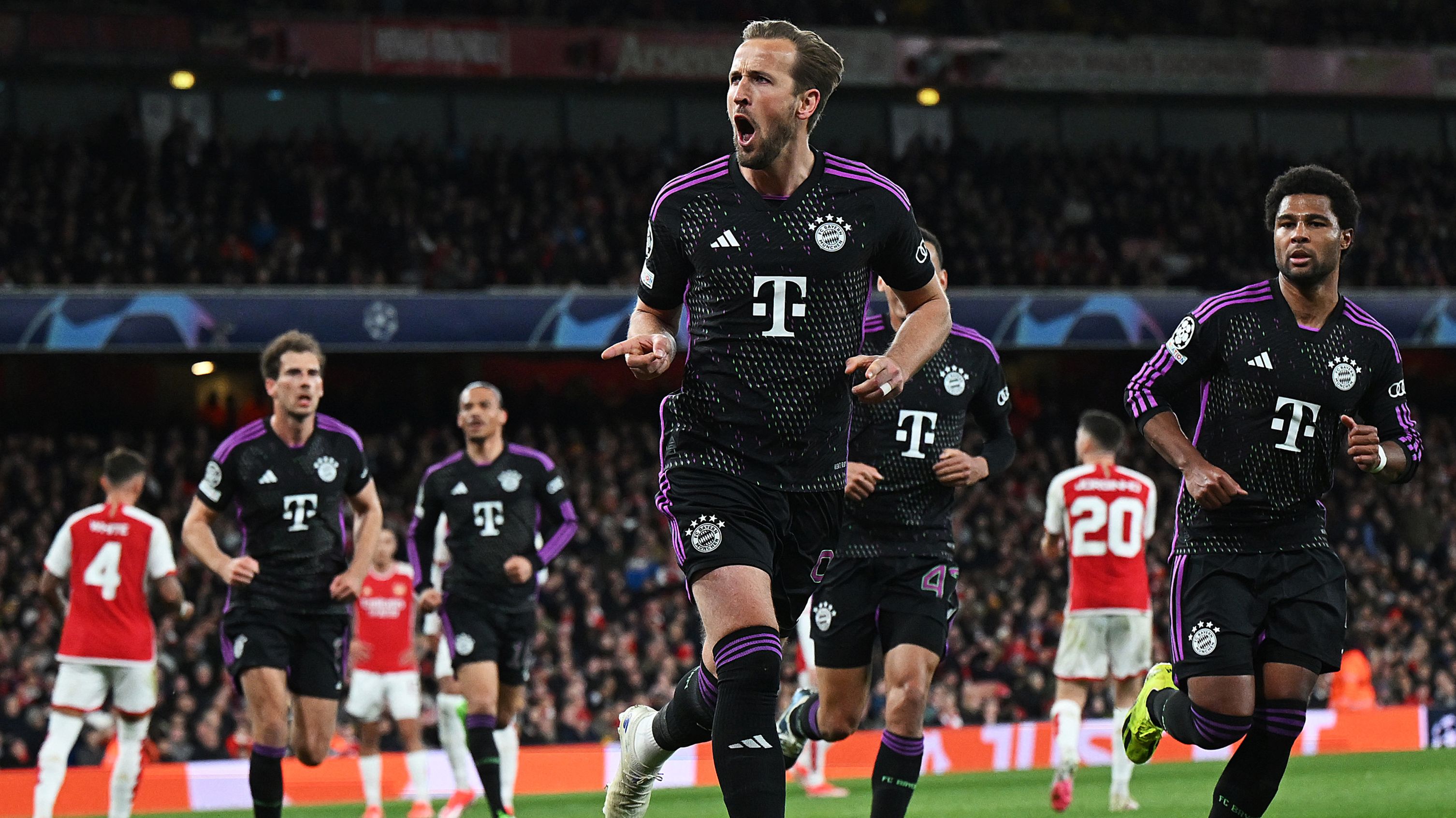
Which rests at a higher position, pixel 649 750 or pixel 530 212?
pixel 530 212

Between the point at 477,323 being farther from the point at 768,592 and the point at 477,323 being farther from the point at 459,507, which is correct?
the point at 768,592

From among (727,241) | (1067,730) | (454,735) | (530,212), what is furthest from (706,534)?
(530,212)

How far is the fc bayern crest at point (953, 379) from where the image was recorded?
27.6 ft

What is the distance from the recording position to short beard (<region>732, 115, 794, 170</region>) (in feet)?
18.2

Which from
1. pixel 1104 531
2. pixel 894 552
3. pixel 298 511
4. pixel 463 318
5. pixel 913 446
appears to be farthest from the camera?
pixel 463 318

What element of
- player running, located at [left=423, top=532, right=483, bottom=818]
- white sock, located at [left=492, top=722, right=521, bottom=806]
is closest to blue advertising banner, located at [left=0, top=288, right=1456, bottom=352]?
player running, located at [left=423, top=532, right=483, bottom=818]

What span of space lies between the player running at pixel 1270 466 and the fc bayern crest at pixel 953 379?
164cm

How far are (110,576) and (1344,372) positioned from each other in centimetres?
838

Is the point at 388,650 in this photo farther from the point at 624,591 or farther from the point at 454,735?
the point at 624,591

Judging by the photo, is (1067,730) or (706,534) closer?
(706,534)

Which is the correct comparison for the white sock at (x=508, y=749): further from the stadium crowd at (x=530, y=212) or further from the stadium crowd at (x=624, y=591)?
the stadium crowd at (x=530, y=212)

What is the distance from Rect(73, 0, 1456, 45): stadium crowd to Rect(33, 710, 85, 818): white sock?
1717 cm

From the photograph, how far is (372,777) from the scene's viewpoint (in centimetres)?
1187

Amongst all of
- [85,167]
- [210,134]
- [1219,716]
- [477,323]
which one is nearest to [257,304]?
[477,323]
